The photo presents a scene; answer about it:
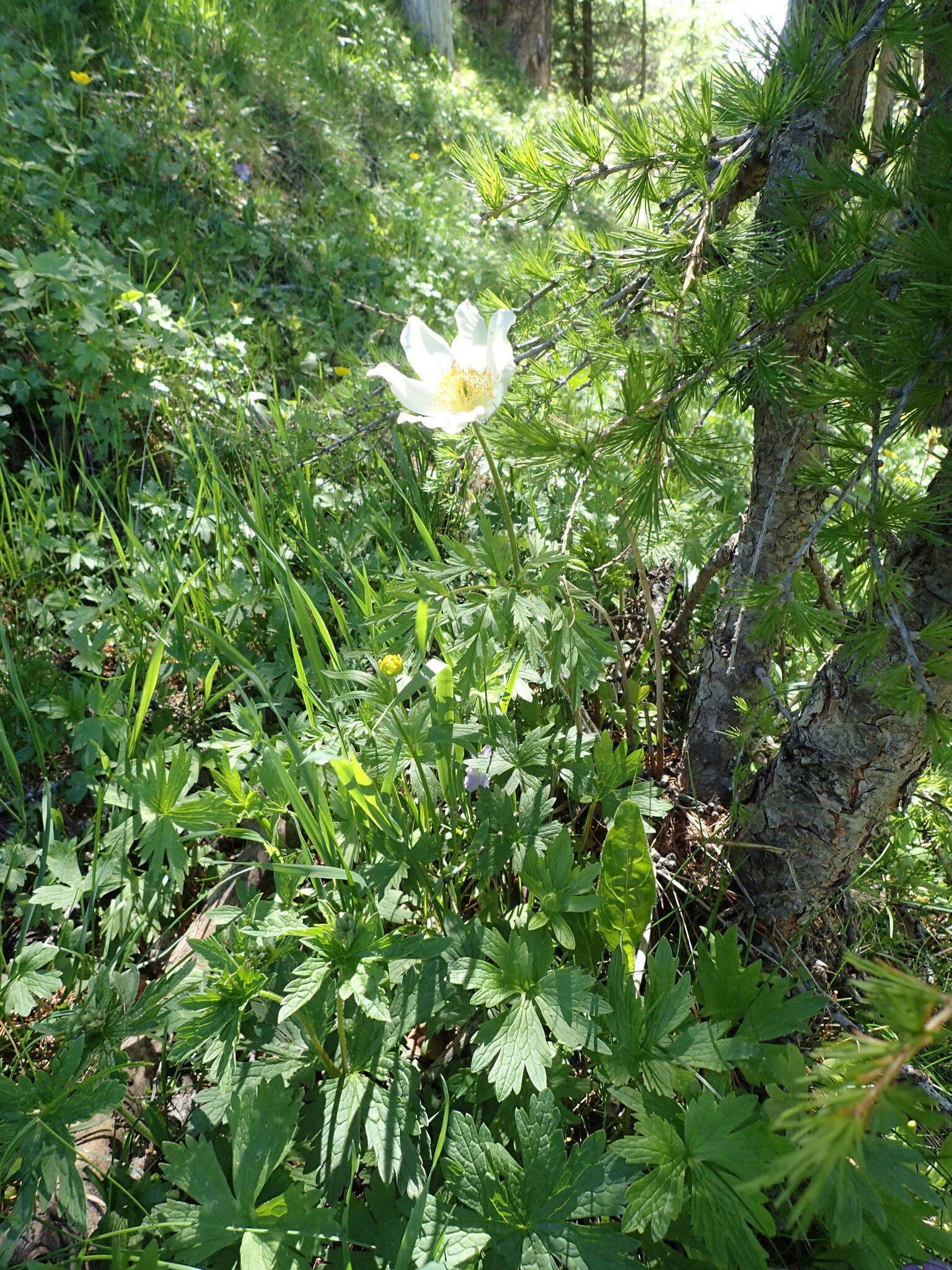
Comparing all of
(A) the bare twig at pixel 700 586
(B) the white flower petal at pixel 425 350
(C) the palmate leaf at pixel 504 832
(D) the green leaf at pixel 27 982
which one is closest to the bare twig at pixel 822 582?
(A) the bare twig at pixel 700 586

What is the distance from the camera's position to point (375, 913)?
4.08ft

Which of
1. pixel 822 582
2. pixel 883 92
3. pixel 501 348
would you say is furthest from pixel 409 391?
pixel 883 92

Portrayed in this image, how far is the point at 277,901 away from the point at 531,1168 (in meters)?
0.57

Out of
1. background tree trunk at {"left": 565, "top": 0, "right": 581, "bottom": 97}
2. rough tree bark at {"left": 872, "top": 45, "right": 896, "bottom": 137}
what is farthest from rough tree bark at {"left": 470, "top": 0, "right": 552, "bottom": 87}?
rough tree bark at {"left": 872, "top": 45, "right": 896, "bottom": 137}

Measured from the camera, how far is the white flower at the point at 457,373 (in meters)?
1.18

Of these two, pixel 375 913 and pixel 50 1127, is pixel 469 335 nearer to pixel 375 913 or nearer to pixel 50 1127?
pixel 375 913

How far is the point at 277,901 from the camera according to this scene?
1.33 metres

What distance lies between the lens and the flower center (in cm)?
124

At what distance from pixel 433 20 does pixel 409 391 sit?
8761 millimetres

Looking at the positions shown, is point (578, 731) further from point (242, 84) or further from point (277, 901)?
point (242, 84)

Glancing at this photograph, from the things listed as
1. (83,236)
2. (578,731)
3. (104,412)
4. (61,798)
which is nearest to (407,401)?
(578,731)

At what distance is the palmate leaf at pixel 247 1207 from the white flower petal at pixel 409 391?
1083mm

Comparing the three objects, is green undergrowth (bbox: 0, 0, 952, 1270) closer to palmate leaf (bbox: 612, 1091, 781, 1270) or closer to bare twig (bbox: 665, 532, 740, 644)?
palmate leaf (bbox: 612, 1091, 781, 1270)

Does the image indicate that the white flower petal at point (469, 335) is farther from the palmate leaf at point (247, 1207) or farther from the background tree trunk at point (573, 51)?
the background tree trunk at point (573, 51)
